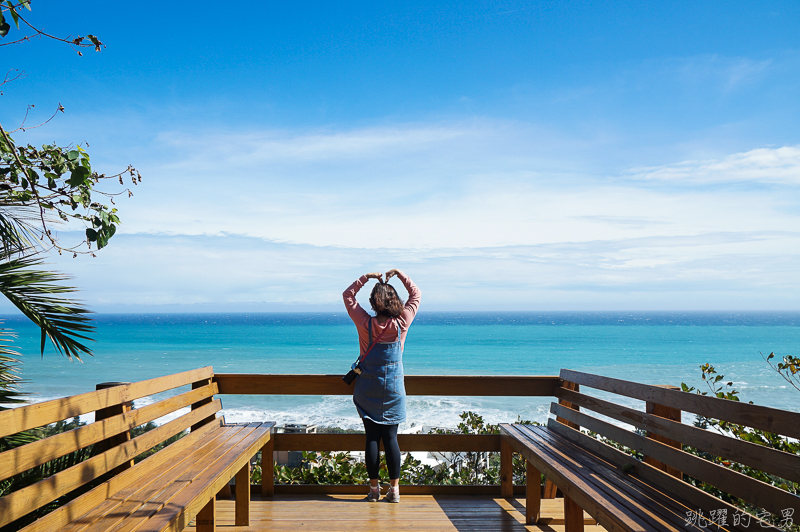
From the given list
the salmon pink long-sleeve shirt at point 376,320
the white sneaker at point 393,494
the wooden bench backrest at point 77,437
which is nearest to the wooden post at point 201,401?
the wooden bench backrest at point 77,437

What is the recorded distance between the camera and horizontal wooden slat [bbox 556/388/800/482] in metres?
1.69

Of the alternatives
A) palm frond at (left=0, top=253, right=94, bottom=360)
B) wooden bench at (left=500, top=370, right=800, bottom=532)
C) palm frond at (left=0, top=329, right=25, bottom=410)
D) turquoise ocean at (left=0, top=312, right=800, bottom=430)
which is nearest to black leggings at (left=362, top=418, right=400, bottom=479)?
wooden bench at (left=500, top=370, right=800, bottom=532)

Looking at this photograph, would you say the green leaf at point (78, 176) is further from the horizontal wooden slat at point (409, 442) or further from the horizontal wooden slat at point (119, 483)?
the horizontal wooden slat at point (409, 442)

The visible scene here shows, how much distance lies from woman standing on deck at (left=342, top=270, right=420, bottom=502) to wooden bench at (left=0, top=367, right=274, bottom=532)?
0.78 metres

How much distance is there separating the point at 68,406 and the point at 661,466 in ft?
10.4

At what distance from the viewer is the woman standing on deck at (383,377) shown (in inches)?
138

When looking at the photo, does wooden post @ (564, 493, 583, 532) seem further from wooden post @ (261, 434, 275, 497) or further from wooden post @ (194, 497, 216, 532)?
wooden post @ (261, 434, 275, 497)

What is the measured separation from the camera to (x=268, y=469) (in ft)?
12.4

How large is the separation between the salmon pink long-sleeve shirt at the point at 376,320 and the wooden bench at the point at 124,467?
1.04 meters

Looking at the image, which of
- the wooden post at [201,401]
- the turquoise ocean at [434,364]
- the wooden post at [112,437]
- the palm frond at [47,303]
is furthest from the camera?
the turquoise ocean at [434,364]

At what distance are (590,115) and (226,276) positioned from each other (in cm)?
7142

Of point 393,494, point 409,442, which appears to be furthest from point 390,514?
point 409,442

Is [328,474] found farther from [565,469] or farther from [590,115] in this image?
[590,115]

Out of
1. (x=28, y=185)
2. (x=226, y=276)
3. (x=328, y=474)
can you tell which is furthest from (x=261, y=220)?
(x=226, y=276)
